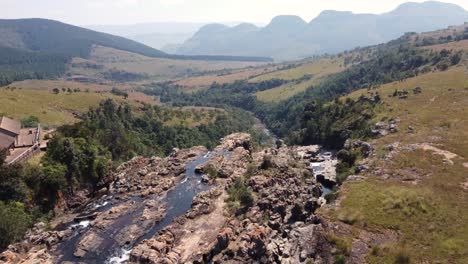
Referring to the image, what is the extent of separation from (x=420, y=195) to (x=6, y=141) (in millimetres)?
108682

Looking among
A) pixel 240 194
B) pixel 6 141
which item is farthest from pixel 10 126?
pixel 240 194

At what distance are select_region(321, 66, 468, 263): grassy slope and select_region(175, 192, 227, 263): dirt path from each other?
22658 millimetres

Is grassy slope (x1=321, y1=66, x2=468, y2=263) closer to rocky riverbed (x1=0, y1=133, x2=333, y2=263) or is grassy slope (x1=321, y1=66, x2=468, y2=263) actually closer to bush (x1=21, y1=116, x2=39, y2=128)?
rocky riverbed (x1=0, y1=133, x2=333, y2=263)

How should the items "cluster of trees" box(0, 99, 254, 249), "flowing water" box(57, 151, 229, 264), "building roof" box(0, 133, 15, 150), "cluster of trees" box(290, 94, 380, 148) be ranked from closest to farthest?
1. "flowing water" box(57, 151, 229, 264)
2. "cluster of trees" box(0, 99, 254, 249)
3. "building roof" box(0, 133, 15, 150)
4. "cluster of trees" box(290, 94, 380, 148)

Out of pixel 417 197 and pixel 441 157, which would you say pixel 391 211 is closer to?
pixel 417 197

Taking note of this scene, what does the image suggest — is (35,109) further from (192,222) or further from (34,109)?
(192,222)

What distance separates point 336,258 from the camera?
72.4 metres

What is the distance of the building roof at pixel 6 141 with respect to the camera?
113 meters

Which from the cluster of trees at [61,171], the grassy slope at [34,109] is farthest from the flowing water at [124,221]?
the grassy slope at [34,109]

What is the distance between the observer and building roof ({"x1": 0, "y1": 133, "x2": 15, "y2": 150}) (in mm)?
113481

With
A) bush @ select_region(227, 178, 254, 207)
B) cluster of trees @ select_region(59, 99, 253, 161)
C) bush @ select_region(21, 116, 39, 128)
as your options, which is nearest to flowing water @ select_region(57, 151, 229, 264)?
bush @ select_region(227, 178, 254, 207)

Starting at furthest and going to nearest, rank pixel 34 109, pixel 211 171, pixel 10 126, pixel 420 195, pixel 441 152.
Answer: pixel 34 109, pixel 10 126, pixel 441 152, pixel 211 171, pixel 420 195

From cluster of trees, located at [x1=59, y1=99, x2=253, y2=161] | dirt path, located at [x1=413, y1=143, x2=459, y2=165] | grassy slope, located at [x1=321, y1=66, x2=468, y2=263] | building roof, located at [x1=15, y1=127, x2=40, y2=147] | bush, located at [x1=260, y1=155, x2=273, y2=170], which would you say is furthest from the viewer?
cluster of trees, located at [x1=59, y1=99, x2=253, y2=161]

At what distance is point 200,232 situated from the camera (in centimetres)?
8131
